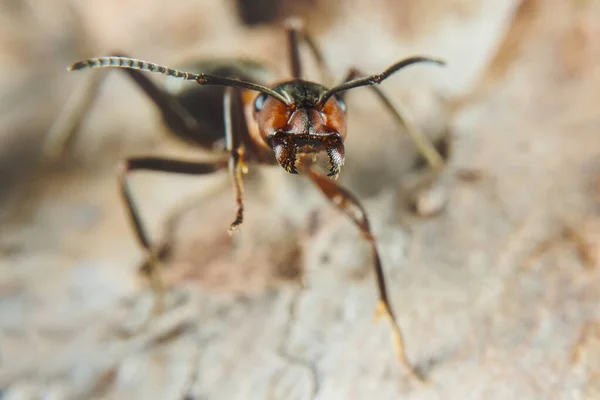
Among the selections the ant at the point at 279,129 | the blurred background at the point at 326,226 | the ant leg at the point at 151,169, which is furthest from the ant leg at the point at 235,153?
the blurred background at the point at 326,226

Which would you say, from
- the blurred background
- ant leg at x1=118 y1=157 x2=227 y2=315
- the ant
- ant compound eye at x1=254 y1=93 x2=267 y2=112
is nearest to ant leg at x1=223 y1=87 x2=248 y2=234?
the ant

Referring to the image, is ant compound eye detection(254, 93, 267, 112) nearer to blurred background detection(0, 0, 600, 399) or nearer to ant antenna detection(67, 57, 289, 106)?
ant antenna detection(67, 57, 289, 106)

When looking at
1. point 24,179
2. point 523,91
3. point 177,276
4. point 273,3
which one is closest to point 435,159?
point 523,91

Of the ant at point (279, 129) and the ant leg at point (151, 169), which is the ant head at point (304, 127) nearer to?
the ant at point (279, 129)

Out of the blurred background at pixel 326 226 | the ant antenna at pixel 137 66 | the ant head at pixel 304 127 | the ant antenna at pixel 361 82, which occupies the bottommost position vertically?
the blurred background at pixel 326 226

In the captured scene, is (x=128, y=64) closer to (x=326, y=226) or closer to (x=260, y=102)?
(x=260, y=102)

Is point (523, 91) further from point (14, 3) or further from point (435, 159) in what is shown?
point (14, 3)

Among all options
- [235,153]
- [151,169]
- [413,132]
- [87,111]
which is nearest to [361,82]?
[235,153]
